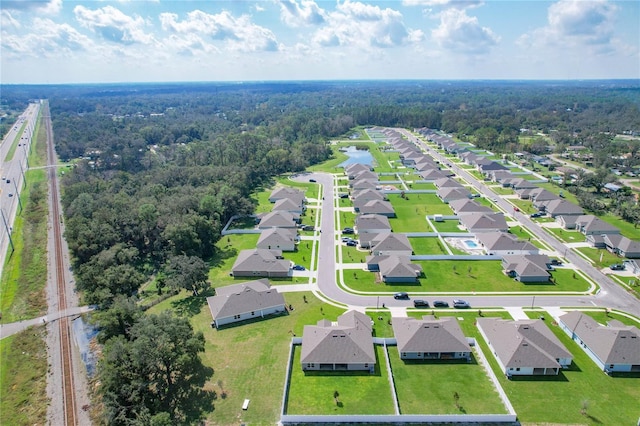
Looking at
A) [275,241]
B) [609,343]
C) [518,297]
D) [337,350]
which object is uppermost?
[609,343]

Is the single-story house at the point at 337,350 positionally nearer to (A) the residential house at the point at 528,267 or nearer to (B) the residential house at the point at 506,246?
(A) the residential house at the point at 528,267

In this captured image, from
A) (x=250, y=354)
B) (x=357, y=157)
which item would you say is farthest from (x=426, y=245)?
(x=357, y=157)

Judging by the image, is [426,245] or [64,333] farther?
[426,245]

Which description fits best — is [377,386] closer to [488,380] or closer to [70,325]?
[488,380]

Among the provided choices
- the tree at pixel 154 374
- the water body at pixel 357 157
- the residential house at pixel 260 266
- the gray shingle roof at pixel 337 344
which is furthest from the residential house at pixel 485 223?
the water body at pixel 357 157

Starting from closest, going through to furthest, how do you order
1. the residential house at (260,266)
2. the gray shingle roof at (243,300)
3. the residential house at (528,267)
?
the gray shingle roof at (243,300), the residential house at (528,267), the residential house at (260,266)

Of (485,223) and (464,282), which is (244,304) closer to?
(464,282)

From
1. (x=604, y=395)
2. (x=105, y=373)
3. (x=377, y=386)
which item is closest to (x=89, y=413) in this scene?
(x=105, y=373)
